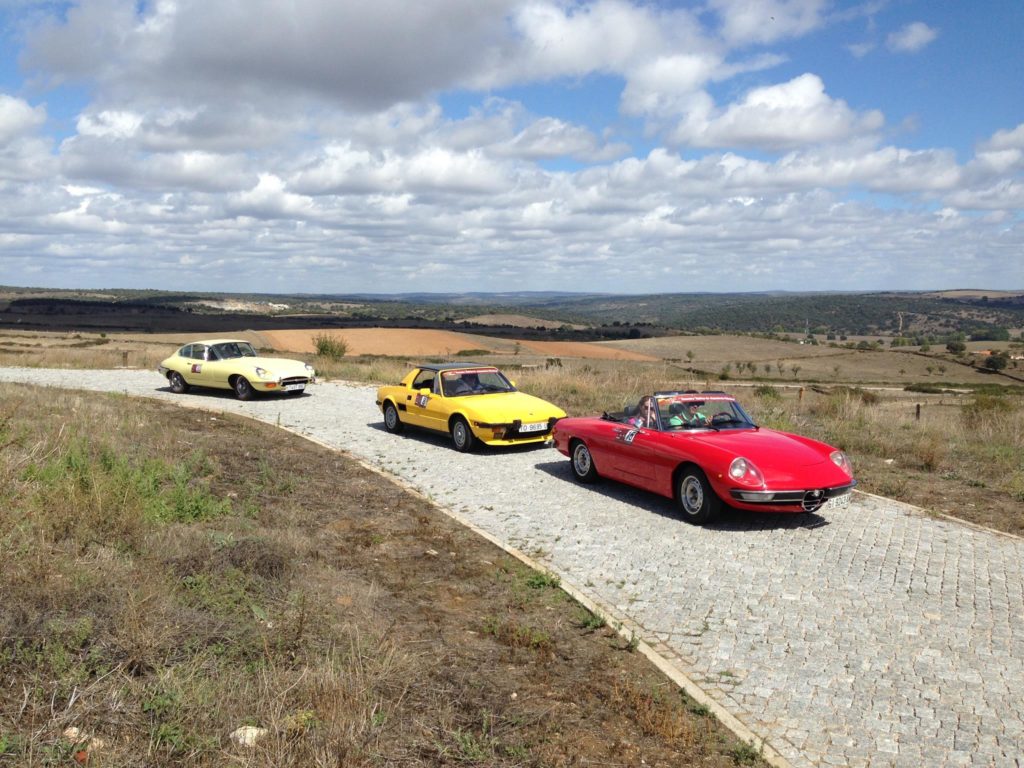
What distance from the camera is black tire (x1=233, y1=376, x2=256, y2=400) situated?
19219mm

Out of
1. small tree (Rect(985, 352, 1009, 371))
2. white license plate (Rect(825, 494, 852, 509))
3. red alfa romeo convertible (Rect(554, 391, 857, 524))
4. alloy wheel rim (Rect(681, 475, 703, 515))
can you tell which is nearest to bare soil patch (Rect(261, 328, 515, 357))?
small tree (Rect(985, 352, 1009, 371))

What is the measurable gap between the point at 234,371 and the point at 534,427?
9480 millimetres

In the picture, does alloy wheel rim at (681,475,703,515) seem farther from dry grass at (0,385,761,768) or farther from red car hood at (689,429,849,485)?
dry grass at (0,385,761,768)

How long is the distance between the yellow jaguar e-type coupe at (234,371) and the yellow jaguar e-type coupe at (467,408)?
4.74 metres

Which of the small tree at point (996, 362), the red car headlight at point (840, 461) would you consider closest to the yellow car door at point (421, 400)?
the red car headlight at point (840, 461)

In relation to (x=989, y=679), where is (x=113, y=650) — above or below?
above

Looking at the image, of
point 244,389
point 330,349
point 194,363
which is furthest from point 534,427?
point 330,349

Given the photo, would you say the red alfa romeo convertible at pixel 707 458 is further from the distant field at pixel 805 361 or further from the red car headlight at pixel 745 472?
the distant field at pixel 805 361

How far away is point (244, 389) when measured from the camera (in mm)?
19297

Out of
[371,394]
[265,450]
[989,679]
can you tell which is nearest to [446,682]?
[989,679]

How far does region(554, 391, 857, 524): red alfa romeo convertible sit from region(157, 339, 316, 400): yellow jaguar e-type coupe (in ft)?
33.2

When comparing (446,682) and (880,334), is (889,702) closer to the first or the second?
(446,682)

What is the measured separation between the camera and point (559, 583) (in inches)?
273

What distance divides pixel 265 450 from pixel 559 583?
267 inches
